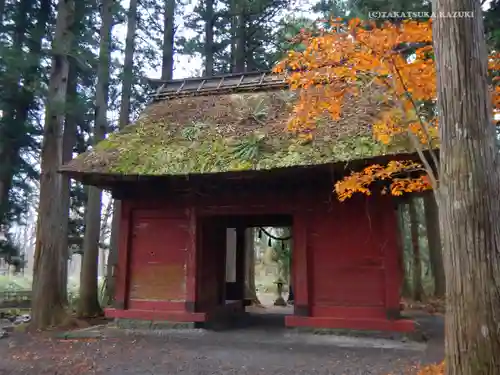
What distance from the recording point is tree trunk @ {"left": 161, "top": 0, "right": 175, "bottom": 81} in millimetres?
15352

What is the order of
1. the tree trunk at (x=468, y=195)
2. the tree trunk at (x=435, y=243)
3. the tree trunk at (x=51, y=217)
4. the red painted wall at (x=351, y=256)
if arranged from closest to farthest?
the tree trunk at (x=468, y=195) → the red painted wall at (x=351, y=256) → the tree trunk at (x=51, y=217) → the tree trunk at (x=435, y=243)

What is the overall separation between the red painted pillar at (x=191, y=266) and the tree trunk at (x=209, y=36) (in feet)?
31.0

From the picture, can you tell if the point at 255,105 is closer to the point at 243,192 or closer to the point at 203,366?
the point at 243,192

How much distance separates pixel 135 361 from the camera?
20.4 feet

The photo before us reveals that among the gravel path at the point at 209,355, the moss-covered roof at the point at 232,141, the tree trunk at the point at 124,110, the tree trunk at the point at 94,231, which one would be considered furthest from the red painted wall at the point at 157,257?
the tree trunk at the point at 124,110

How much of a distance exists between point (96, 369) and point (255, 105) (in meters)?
6.10

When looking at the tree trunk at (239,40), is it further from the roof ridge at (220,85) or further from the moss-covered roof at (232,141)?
the moss-covered roof at (232,141)

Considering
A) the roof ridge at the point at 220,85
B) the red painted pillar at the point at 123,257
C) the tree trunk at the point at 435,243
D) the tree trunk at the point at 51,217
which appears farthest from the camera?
the tree trunk at the point at 435,243

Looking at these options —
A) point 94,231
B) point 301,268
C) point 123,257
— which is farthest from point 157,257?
point 94,231

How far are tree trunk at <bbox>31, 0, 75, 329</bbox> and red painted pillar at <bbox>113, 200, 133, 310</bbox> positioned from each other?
153 cm

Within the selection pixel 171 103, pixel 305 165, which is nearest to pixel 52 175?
pixel 171 103

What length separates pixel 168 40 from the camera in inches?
610

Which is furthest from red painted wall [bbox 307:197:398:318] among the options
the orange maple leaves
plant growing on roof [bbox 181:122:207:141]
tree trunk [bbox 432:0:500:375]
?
tree trunk [bbox 432:0:500:375]

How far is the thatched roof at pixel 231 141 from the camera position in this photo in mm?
7406
